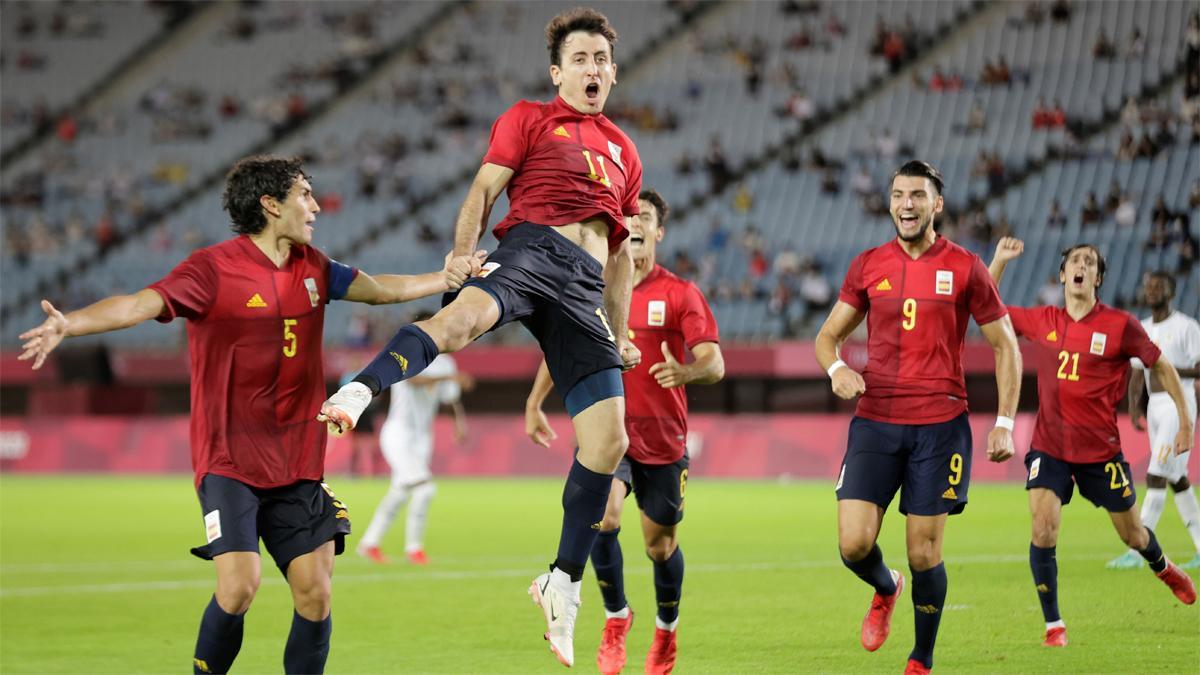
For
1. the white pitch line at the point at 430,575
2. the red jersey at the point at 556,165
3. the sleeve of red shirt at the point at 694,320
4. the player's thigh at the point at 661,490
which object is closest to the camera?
the red jersey at the point at 556,165

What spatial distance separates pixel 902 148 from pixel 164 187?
2280cm

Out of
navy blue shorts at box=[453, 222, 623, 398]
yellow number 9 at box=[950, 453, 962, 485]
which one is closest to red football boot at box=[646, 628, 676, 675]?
yellow number 9 at box=[950, 453, 962, 485]

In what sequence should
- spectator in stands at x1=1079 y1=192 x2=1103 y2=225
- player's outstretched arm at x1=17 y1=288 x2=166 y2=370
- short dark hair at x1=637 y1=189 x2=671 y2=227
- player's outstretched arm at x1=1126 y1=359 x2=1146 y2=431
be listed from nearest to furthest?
player's outstretched arm at x1=17 y1=288 x2=166 y2=370 < short dark hair at x1=637 y1=189 x2=671 y2=227 < player's outstretched arm at x1=1126 y1=359 x2=1146 y2=431 < spectator in stands at x1=1079 y1=192 x2=1103 y2=225

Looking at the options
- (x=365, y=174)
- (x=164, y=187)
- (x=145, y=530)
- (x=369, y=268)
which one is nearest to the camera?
(x=145, y=530)

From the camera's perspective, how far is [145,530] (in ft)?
68.7

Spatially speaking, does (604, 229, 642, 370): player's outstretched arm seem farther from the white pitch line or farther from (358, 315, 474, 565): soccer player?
(358, 315, 474, 565): soccer player

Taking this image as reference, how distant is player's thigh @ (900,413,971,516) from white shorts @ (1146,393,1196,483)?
4981mm

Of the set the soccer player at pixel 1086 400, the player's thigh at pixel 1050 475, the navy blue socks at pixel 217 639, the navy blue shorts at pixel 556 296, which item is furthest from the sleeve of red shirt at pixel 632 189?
the player's thigh at pixel 1050 475

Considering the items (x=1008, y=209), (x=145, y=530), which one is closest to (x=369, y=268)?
→ (x=1008, y=209)

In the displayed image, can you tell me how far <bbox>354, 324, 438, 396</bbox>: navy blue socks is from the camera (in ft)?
21.9

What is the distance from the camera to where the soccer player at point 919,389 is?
884cm

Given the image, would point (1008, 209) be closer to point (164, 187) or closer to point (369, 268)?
point (369, 268)

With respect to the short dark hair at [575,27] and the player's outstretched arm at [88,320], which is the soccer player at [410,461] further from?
the player's outstretched arm at [88,320]

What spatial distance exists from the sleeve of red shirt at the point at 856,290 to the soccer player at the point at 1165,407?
5447 mm
